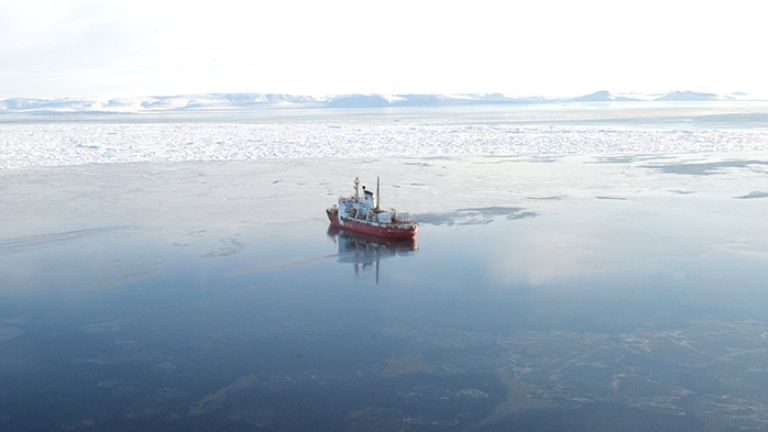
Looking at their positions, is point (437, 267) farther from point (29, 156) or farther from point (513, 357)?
point (29, 156)

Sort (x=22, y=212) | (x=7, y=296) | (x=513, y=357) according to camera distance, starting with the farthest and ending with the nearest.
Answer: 1. (x=22, y=212)
2. (x=7, y=296)
3. (x=513, y=357)

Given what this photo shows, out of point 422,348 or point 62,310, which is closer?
point 422,348

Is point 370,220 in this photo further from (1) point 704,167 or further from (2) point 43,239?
(1) point 704,167

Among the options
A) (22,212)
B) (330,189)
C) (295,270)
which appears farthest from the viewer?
(330,189)

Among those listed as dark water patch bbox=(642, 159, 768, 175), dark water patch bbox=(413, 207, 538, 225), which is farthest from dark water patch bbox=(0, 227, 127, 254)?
dark water patch bbox=(642, 159, 768, 175)

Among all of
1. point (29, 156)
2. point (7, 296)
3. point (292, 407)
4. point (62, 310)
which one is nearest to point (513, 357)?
point (292, 407)

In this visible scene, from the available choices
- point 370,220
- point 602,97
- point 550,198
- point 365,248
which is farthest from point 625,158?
point 602,97
